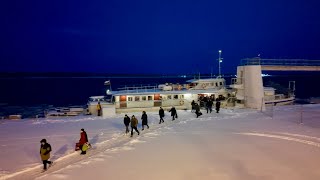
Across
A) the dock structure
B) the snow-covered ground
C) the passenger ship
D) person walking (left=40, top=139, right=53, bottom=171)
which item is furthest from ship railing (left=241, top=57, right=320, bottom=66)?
person walking (left=40, top=139, right=53, bottom=171)

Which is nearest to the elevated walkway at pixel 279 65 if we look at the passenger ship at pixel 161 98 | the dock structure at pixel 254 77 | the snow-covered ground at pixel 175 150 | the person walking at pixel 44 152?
the dock structure at pixel 254 77

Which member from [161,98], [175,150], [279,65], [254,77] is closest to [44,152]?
[175,150]

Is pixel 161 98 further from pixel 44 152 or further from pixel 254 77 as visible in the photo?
pixel 44 152

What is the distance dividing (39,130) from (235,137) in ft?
44.6

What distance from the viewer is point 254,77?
29.4 meters

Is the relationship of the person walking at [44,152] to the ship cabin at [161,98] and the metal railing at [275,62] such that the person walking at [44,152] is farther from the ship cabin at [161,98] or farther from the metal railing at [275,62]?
the metal railing at [275,62]

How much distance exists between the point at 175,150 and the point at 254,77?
56.7ft

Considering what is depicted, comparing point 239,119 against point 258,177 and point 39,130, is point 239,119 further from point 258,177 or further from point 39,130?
point 39,130

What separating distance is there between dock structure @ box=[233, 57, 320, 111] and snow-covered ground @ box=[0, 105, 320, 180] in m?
5.45

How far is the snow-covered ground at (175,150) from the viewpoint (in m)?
12.0

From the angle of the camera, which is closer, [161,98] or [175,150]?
[175,150]

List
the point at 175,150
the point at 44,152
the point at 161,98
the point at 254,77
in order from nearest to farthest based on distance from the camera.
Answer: the point at 44,152, the point at 175,150, the point at 254,77, the point at 161,98

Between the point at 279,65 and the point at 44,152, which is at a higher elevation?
the point at 279,65

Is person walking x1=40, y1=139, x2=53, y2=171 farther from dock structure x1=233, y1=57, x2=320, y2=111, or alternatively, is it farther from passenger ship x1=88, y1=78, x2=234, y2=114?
dock structure x1=233, y1=57, x2=320, y2=111
